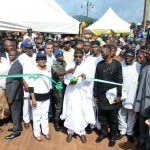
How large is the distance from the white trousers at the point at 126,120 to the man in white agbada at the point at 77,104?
59cm

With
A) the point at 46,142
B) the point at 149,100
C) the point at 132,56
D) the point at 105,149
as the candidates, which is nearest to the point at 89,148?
the point at 105,149

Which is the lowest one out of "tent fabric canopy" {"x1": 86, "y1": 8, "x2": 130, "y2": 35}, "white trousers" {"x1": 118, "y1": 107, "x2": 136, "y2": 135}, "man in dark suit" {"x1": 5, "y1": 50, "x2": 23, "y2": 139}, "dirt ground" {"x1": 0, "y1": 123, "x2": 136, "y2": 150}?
"dirt ground" {"x1": 0, "y1": 123, "x2": 136, "y2": 150}

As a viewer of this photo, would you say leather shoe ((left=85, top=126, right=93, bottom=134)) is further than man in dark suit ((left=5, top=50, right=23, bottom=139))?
Yes

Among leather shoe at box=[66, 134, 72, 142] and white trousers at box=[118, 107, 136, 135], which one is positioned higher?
white trousers at box=[118, 107, 136, 135]

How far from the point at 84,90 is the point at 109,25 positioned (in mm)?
16456

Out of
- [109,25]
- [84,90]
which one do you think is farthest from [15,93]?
[109,25]

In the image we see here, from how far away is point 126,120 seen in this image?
688cm

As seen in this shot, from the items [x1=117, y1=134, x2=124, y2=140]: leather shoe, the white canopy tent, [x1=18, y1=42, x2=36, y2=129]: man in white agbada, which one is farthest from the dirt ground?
the white canopy tent

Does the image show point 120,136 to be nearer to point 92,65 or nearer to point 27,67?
point 92,65

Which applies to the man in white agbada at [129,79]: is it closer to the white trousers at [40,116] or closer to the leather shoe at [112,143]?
the leather shoe at [112,143]

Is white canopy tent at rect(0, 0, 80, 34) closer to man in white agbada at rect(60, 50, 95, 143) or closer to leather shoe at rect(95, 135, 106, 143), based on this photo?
man in white agbada at rect(60, 50, 95, 143)

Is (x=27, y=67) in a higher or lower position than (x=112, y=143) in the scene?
higher

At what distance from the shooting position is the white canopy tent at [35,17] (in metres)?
6.94

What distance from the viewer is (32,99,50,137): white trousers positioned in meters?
6.61
